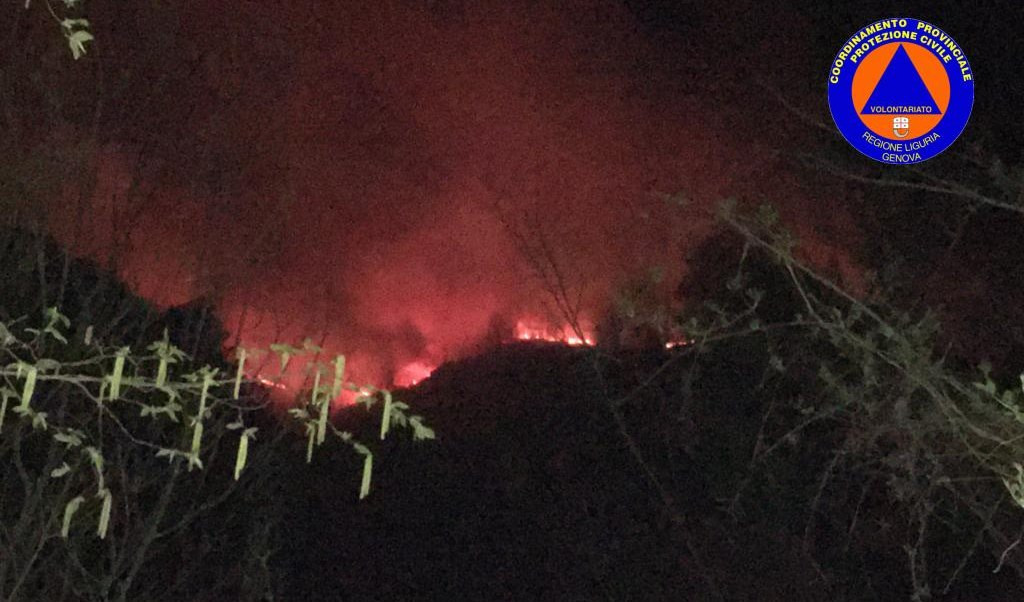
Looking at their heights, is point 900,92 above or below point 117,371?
above

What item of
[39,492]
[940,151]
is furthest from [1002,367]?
[39,492]

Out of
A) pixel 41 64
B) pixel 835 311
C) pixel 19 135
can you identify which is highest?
pixel 41 64

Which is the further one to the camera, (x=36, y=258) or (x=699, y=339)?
(x=699, y=339)

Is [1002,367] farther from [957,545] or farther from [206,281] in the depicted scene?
[206,281]

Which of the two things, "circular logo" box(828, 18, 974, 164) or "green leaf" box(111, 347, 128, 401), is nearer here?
"green leaf" box(111, 347, 128, 401)

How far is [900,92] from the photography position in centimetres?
485

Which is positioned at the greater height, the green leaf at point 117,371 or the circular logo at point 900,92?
the circular logo at point 900,92

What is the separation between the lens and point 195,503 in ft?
16.0

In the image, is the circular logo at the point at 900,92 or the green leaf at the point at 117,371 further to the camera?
the circular logo at the point at 900,92

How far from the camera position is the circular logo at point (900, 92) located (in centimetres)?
474

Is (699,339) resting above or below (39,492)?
above

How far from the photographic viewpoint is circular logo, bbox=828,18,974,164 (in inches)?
187

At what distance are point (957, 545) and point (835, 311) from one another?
287 cm

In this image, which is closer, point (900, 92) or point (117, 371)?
point (117, 371)
